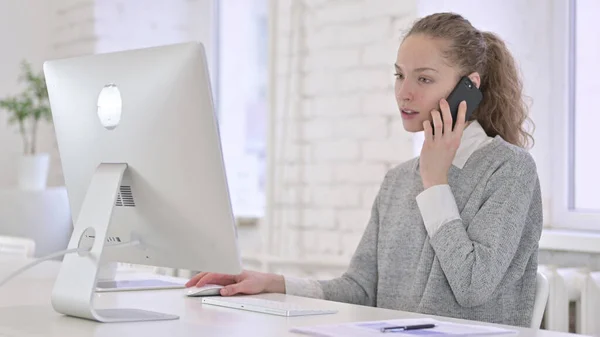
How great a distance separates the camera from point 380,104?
9.64 feet

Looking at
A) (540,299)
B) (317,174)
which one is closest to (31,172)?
(317,174)

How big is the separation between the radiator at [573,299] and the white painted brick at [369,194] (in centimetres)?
65

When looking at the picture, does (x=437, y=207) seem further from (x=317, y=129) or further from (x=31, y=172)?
(x=31, y=172)

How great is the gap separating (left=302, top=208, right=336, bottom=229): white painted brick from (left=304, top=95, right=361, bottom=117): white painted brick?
0.32m

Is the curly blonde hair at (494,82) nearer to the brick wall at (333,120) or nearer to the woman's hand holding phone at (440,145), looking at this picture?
the woman's hand holding phone at (440,145)

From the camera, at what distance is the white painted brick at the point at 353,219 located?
298 cm

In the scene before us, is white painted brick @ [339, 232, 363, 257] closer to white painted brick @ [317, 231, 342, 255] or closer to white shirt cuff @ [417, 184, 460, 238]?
white painted brick @ [317, 231, 342, 255]

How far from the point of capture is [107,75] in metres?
1.72

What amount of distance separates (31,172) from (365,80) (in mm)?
1629

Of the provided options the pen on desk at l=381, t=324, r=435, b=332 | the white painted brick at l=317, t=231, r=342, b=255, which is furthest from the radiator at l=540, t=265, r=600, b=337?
the pen on desk at l=381, t=324, r=435, b=332

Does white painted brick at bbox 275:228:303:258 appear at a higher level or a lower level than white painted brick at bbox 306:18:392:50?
lower

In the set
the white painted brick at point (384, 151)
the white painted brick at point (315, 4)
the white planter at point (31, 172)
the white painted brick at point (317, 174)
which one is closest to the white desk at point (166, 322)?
the white painted brick at point (384, 151)

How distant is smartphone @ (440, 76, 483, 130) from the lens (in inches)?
83.4

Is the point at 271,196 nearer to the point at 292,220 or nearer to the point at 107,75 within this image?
the point at 292,220
